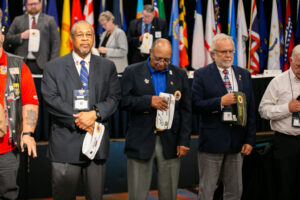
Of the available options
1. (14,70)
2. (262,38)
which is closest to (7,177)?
(14,70)

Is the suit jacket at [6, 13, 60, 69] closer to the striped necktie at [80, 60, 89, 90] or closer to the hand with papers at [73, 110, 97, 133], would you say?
the striped necktie at [80, 60, 89, 90]

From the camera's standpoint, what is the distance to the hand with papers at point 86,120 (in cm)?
259

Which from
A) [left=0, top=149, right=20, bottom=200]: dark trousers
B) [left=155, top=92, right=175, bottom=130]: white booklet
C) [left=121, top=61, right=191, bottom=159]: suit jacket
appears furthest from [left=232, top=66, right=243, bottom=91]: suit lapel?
[left=0, top=149, right=20, bottom=200]: dark trousers

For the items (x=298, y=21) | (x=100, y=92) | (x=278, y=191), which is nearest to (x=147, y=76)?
(x=100, y=92)

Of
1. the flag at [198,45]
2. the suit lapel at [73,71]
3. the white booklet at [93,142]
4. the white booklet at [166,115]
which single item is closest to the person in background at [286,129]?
the white booklet at [166,115]

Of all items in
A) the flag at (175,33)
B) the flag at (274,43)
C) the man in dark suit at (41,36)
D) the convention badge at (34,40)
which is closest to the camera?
the convention badge at (34,40)

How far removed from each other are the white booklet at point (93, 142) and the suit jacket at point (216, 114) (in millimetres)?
892

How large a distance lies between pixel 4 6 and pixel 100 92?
4234mm

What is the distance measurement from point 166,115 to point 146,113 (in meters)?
0.16

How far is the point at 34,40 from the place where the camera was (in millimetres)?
4898

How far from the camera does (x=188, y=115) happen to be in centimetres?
305

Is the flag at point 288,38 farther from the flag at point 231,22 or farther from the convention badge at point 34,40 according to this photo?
the convention badge at point 34,40

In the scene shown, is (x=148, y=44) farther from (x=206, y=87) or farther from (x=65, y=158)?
(x=65, y=158)

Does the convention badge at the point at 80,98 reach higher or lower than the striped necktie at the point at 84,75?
lower
